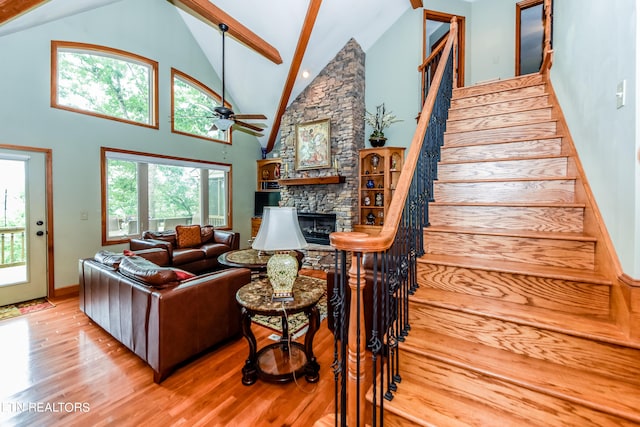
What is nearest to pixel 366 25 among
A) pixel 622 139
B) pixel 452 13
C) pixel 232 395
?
pixel 452 13

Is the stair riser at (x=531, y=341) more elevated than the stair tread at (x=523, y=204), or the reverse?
the stair tread at (x=523, y=204)

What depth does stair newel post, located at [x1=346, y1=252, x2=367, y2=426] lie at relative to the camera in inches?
43.3

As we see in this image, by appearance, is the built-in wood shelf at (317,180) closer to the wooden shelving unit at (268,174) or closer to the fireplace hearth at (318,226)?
the fireplace hearth at (318,226)

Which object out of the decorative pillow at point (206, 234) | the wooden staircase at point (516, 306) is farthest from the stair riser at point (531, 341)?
the decorative pillow at point (206, 234)

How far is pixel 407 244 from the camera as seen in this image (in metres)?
1.62

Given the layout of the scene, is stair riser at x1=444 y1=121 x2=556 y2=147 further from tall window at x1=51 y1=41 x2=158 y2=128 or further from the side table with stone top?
tall window at x1=51 y1=41 x2=158 y2=128

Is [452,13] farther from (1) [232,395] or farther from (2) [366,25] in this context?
(1) [232,395]

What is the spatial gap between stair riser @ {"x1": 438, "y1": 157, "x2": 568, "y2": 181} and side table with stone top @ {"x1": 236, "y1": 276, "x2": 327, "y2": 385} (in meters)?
1.51

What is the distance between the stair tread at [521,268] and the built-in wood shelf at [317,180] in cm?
365

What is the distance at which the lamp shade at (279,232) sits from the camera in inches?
73.0

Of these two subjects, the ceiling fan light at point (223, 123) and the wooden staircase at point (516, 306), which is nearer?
the wooden staircase at point (516, 306)

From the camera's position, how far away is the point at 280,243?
1857 millimetres

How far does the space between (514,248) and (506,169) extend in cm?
78

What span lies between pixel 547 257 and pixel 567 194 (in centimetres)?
58
